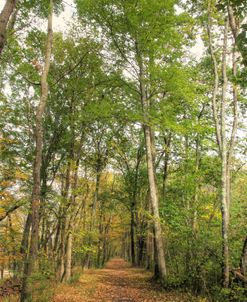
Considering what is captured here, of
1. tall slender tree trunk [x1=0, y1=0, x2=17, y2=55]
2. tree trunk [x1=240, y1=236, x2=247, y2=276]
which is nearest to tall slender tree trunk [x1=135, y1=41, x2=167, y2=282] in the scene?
tree trunk [x1=240, y1=236, x2=247, y2=276]

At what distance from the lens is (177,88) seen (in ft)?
39.2

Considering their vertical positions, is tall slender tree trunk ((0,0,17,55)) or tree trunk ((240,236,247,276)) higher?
tall slender tree trunk ((0,0,17,55))

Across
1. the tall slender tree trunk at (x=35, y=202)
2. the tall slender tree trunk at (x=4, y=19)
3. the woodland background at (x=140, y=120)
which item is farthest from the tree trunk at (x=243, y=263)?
the tall slender tree trunk at (x=4, y=19)

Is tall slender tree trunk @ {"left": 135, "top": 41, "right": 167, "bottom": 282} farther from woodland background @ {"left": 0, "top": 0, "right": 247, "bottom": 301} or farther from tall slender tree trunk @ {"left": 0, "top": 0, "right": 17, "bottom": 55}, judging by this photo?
tall slender tree trunk @ {"left": 0, "top": 0, "right": 17, "bottom": 55}

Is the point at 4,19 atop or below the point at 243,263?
atop

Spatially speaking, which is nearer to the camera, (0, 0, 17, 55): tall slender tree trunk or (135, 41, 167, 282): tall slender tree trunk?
(0, 0, 17, 55): tall slender tree trunk

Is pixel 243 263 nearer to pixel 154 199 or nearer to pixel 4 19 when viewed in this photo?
pixel 154 199

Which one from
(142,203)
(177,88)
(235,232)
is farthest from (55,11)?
(142,203)

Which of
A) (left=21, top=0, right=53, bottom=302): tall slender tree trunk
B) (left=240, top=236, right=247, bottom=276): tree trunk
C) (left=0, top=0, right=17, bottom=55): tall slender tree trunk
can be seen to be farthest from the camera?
(left=240, top=236, right=247, bottom=276): tree trunk

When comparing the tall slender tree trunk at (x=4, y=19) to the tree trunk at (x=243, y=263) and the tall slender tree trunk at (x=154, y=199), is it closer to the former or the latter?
the tall slender tree trunk at (x=154, y=199)

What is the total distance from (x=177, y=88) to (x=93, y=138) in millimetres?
10375

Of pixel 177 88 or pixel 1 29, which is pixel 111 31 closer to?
pixel 177 88

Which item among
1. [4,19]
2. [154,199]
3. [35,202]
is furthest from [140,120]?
[4,19]

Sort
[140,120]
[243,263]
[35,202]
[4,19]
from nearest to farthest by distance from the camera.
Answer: [4,19]
[35,202]
[243,263]
[140,120]
